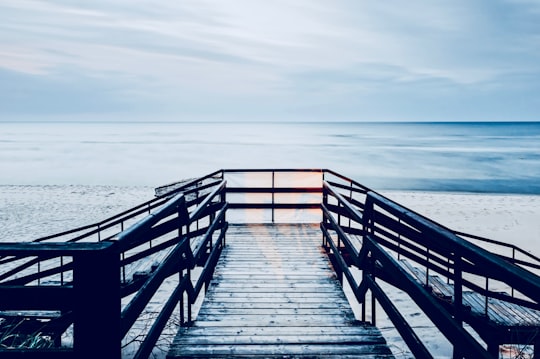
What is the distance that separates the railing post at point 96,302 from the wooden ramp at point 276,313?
1.44m

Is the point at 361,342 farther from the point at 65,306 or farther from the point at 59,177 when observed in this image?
the point at 59,177

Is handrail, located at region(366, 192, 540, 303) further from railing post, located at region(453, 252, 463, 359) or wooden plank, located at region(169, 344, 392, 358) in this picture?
wooden plank, located at region(169, 344, 392, 358)

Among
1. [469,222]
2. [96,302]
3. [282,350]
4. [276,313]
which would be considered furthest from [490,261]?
[469,222]

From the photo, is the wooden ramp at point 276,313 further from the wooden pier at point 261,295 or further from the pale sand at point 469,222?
the pale sand at point 469,222

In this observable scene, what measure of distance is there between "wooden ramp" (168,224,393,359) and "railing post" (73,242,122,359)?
1437 mm

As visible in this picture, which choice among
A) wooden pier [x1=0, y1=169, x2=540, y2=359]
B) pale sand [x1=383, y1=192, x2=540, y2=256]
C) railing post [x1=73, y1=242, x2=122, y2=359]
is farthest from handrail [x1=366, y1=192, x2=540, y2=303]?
pale sand [x1=383, y1=192, x2=540, y2=256]

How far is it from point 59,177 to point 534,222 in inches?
1421

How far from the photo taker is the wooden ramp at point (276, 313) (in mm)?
3523

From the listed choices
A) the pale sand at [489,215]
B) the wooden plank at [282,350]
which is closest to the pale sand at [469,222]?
the pale sand at [489,215]

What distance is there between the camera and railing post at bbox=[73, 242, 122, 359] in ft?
6.47

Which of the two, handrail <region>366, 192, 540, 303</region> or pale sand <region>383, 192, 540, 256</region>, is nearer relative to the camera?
handrail <region>366, 192, 540, 303</region>

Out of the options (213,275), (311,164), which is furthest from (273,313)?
(311,164)

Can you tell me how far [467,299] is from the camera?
6.57 m

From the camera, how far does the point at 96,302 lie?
200 centimetres
